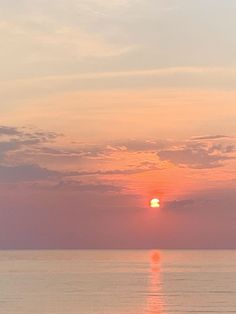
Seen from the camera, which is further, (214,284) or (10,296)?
(214,284)

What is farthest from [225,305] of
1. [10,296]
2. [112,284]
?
[112,284]

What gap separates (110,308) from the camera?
89438 mm

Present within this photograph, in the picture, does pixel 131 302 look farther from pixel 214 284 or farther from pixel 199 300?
pixel 214 284

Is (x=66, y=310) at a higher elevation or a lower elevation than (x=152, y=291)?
lower

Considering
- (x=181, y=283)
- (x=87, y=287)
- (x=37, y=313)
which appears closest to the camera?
(x=37, y=313)

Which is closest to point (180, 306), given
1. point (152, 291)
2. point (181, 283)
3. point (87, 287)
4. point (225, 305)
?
point (225, 305)

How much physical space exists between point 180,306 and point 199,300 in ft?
25.6

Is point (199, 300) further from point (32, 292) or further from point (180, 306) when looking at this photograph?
point (32, 292)

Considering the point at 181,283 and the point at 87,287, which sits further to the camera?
the point at 181,283

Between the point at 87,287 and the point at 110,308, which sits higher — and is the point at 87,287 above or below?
above

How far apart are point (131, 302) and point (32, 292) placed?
905 inches

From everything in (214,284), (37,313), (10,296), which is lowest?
(37,313)

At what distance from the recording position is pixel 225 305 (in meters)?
93.9

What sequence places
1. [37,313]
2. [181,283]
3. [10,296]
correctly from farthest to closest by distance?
[181,283]
[10,296]
[37,313]
